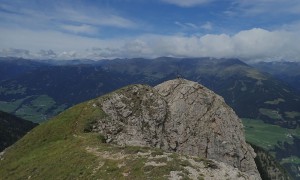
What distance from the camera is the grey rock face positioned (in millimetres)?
106125

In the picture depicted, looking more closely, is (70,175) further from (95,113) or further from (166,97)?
(166,97)

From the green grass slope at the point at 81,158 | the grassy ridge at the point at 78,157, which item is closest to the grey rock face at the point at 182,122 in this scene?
the green grass slope at the point at 81,158

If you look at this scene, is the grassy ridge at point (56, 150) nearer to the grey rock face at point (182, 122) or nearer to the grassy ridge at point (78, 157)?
the grassy ridge at point (78, 157)

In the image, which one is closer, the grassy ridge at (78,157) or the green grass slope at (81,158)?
the green grass slope at (81,158)

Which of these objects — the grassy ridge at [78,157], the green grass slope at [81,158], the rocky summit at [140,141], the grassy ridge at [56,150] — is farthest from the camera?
the grassy ridge at [56,150]

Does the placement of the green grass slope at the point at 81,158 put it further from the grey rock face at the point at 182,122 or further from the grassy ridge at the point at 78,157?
the grey rock face at the point at 182,122

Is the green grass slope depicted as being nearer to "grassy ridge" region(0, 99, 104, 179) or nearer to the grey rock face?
"grassy ridge" region(0, 99, 104, 179)

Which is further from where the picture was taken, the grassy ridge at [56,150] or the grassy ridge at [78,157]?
the grassy ridge at [56,150]

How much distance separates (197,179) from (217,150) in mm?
61216

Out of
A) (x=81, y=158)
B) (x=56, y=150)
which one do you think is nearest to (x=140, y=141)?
(x=56, y=150)

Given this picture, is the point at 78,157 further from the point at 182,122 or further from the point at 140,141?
the point at 182,122

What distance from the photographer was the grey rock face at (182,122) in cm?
10612

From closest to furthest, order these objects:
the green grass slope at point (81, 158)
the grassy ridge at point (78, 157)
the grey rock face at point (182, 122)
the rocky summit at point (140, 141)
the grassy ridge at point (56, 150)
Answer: the green grass slope at point (81, 158) → the grassy ridge at point (78, 157) → the rocky summit at point (140, 141) → the grassy ridge at point (56, 150) → the grey rock face at point (182, 122)

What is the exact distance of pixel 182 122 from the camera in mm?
113562
